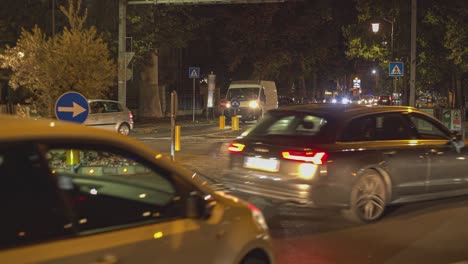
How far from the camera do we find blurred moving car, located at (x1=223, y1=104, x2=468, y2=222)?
25.9 feet

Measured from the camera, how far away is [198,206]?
397 cm

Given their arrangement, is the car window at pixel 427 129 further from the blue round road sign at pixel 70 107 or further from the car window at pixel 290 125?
the blue round road sign at pixel 70 107

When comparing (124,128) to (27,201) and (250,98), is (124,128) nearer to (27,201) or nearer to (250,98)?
(250,98)

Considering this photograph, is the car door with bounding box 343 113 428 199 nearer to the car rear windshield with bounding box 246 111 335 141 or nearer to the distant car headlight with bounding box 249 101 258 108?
the car rear windshield with bounding box 246 111 335 141

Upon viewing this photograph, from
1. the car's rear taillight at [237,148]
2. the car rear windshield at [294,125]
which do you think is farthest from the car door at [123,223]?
the car's rear taillight at [237,148]

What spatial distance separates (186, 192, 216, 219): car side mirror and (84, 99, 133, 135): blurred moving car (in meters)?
16.9

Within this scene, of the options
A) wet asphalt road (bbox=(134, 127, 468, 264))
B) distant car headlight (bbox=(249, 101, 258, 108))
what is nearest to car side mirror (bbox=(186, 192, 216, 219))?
wet asphalt road (bbox=(134, 127, 468, 264))

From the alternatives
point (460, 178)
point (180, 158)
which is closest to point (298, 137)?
point (460, 178)

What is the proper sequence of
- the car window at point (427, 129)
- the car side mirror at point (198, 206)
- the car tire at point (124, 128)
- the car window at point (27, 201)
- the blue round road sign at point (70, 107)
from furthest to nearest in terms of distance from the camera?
1. the car tire at point (124, 128)
2. the blue round road sign at point (70, 107)
3. the car window at point (427, 129)
4. the car side mirror at point (198, 206)
5. the car window at point (27, 201)

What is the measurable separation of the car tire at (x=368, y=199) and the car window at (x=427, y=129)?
1.24 m

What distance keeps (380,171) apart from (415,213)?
123cm

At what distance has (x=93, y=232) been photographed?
336 cm

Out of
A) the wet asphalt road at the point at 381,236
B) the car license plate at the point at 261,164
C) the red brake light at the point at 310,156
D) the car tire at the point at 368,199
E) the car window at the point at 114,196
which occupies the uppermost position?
the car window at the point at 114,196

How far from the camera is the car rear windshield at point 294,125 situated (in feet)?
26.7
